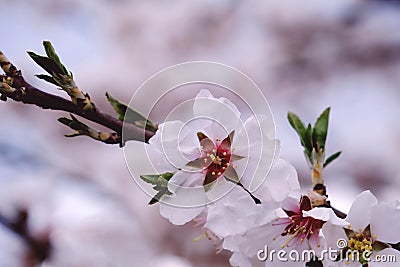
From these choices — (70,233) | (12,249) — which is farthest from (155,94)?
(70,233)

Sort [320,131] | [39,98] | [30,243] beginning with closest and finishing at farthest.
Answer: [39,98] → [320,131] → [30,243]

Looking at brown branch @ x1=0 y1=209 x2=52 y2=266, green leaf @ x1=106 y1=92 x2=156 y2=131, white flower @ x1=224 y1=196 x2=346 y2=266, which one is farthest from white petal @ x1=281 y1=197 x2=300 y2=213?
brown branch @ x1=0 y1=209 x2=52 y2=266

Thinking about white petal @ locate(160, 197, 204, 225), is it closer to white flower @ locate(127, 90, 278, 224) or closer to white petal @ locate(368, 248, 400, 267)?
white flower @ locate(127, 90, 278, 224)

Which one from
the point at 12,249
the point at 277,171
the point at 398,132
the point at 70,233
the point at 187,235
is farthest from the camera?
the point at 398,132

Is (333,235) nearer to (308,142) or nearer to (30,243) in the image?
(308,142)

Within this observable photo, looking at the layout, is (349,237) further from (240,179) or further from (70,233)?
(70,233)

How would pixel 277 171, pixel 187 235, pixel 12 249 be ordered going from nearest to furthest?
pixel 277 171, pixel 12 249, pixel 187 235

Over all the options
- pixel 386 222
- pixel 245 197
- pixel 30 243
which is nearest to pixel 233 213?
pixel 245 197

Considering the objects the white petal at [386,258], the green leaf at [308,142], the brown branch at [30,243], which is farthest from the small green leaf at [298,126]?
the brown branch at [30,243]
